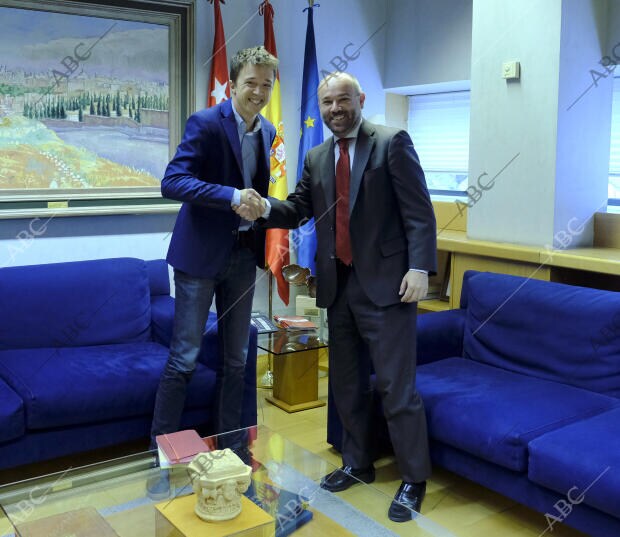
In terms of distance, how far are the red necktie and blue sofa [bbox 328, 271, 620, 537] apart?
59 cm

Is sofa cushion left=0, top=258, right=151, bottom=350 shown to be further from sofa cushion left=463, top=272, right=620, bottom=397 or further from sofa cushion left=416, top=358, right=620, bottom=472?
sofa cushion left=463, top=272, right=620, bottom=397

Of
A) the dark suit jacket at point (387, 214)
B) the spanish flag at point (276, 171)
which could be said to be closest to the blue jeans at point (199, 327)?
the dark suit jacket at point (387, 214)

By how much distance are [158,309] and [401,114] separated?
2.32 meters

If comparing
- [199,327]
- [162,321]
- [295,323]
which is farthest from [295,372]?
[199,327]

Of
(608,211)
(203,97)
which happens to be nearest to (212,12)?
(203,97)

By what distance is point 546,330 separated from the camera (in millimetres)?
2857

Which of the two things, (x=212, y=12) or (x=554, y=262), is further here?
(x=212, y=12)

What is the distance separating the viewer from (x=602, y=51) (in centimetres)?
354

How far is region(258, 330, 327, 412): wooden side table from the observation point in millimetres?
3562

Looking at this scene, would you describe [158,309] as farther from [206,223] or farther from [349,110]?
[349,110]

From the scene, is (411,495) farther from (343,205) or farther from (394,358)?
(343,205)

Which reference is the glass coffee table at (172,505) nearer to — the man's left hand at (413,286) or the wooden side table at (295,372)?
the man's left hand at (413,286)

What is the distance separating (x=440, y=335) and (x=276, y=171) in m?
1.52

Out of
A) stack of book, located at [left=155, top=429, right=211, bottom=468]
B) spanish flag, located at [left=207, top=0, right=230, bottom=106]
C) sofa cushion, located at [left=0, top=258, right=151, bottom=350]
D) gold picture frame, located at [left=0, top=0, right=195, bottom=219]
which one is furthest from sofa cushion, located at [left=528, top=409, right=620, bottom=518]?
spanish flag, located at [left=207, top=0, right=230, bottom=106]
